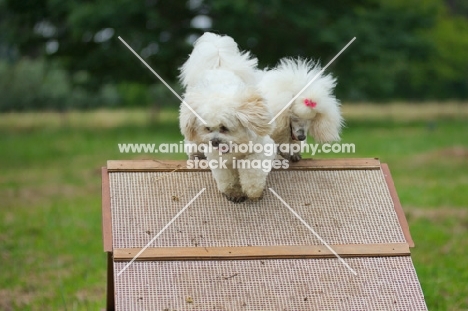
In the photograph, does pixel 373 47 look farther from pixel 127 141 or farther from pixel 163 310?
pixel 163 310

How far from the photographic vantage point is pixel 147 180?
16.6 ft

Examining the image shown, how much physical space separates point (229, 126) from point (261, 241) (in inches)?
28.0

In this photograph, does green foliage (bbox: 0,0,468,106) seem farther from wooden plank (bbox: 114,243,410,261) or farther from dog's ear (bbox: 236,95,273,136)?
wooden plank (bbox: 114,243,410,261)

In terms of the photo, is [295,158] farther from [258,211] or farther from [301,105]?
[258,211]

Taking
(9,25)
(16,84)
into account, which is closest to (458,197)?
(9,25)

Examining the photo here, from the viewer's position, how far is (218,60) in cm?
546

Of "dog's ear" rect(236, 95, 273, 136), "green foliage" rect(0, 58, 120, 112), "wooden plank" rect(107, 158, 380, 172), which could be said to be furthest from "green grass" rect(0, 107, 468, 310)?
"green foliage" rect(0, 58, 120, 112)

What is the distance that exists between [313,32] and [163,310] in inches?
757

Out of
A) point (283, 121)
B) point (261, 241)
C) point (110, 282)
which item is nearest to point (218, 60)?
point (283, 121)

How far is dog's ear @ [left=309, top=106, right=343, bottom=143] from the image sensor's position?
547 cm

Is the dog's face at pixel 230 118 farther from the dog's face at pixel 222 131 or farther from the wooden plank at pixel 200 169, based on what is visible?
the wooden plank at pixel 200 169

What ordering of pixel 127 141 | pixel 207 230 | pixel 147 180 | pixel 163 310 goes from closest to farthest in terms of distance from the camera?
pixel 163 310
pixel 207 230
pixel 147 180
pixel 127 141

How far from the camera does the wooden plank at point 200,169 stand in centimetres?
515

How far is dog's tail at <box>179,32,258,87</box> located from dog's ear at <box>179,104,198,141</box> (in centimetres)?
56
